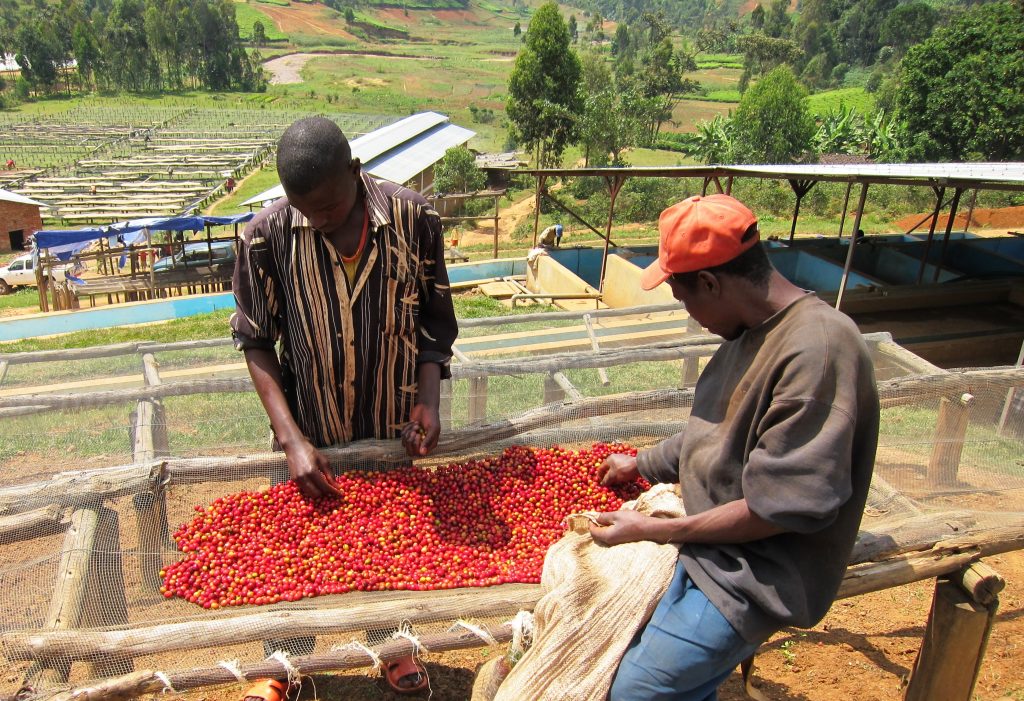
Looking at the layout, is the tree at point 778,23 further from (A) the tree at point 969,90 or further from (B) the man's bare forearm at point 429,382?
(B) the man's bare forearm at point 429,382

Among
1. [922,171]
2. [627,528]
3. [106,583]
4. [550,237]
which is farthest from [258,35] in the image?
[627,528]

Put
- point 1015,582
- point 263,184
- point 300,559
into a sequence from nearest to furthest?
1. point 300,559
2. point 1015,582
3. point 263,184

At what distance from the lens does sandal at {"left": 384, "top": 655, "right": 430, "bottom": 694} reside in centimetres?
261

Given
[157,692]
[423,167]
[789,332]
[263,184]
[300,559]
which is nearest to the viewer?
[789,332]

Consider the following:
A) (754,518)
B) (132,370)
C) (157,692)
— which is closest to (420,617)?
(157,692)

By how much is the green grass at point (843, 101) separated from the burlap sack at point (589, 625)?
156 feet

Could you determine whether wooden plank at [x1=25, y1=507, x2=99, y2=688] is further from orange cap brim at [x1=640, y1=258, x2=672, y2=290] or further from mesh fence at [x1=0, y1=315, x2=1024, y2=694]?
orange cap brim at [x1=640, y1=258, x2=672, y2=290]

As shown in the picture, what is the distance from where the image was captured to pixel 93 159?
1650 inches

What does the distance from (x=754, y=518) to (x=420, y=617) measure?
1.06m

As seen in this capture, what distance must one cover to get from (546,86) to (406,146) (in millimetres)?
6959

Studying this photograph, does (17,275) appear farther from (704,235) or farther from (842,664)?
(704,235)

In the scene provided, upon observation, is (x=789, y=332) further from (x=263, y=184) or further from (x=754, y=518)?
(x=263, y=184)

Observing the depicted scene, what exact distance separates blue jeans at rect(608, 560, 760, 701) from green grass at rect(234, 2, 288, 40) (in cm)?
11376

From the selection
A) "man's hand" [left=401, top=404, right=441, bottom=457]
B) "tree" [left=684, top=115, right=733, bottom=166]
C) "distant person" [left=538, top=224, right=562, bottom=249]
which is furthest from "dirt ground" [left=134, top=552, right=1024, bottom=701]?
"tree" [left=684, top=115, right=733, bottom=166]
